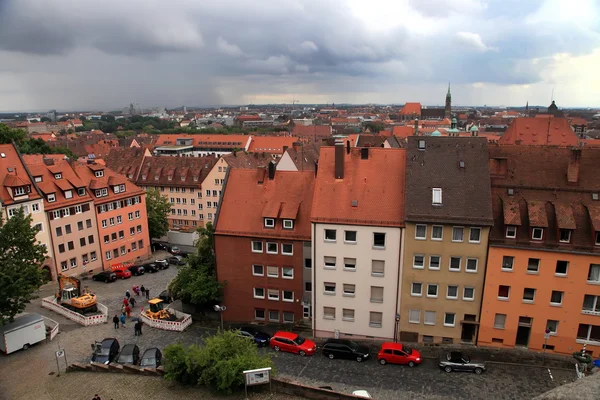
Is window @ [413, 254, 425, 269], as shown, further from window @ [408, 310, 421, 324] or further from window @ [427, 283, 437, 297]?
window @ [408, 310, 421, 324]

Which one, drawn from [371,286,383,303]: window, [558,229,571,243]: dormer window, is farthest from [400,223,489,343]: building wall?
[558,229,571,243]: dormer window

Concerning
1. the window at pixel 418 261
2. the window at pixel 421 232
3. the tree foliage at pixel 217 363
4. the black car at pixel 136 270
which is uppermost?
the window at pixel 421 232

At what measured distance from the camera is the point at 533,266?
32156 mm

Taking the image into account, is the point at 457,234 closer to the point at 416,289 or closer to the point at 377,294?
the point at 416,289

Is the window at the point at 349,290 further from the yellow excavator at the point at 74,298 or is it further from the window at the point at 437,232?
the yellow excavator at the point at 74,298

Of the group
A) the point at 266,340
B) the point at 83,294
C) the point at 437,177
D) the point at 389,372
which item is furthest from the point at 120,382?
the point at 437,177

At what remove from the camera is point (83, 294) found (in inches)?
1752

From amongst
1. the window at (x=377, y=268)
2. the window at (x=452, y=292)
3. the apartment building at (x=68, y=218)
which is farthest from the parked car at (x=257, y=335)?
the apartment building at (x=68, y=218)

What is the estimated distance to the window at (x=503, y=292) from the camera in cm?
3284

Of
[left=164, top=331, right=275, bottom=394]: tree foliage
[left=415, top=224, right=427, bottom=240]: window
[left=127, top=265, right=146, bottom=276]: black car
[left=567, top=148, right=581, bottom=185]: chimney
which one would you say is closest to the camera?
[left=164, top=331, right=275, bottom=394]: tree foliage

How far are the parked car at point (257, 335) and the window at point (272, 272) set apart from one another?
4986 millimetres

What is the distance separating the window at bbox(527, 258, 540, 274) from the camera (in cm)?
3197

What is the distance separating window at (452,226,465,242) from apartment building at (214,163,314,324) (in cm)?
1197

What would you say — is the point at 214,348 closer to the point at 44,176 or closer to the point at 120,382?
the point at 120,382
